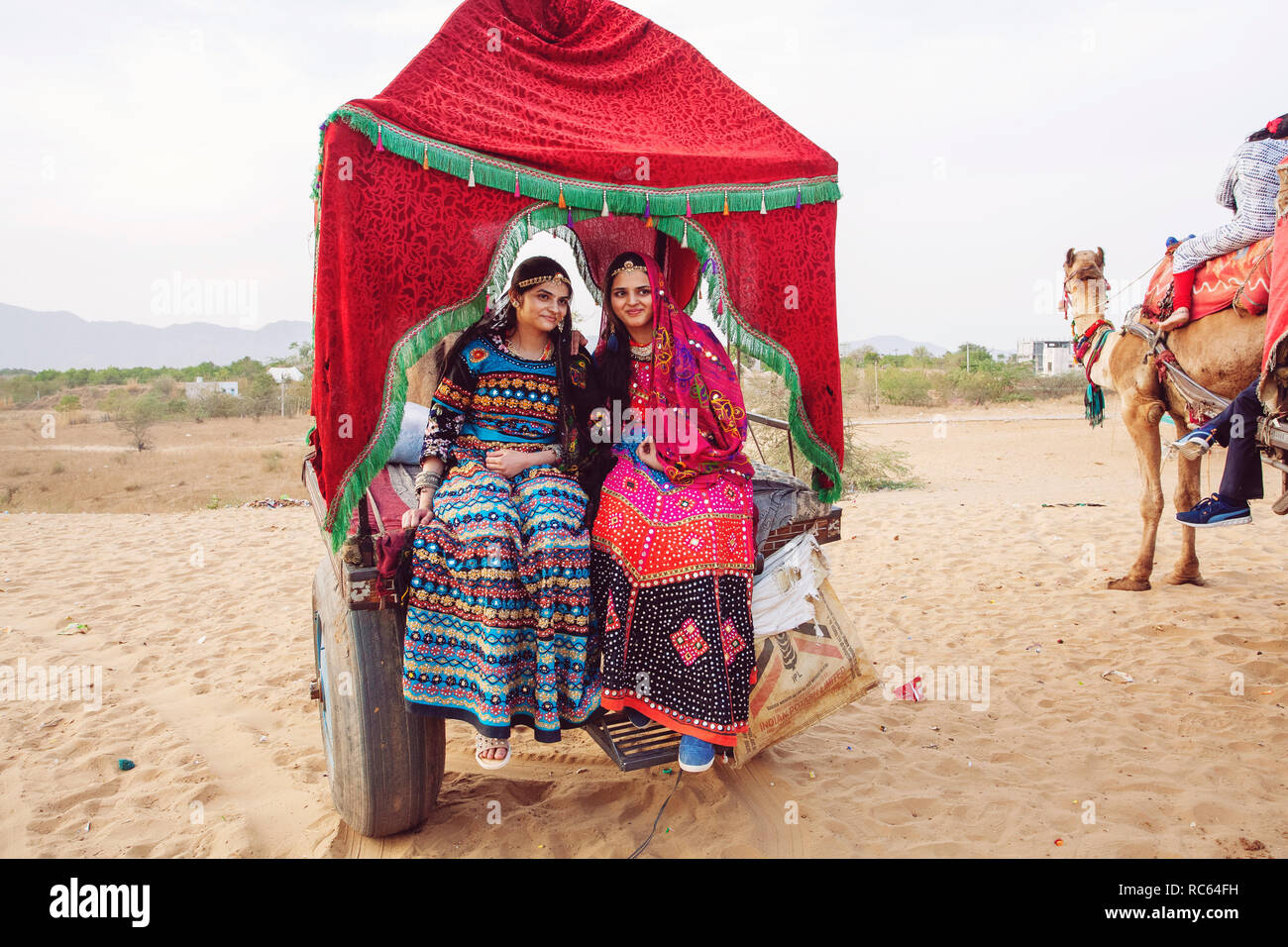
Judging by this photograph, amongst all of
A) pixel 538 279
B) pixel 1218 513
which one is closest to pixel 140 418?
pixel 538 279

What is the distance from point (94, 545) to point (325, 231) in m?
7.82

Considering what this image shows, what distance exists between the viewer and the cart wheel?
2775mm

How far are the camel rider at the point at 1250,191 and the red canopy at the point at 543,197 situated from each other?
275cm

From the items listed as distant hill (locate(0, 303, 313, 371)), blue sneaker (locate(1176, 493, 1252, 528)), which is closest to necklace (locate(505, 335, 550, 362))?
blue sneaker (locate(1176, 493, 1252, 528))

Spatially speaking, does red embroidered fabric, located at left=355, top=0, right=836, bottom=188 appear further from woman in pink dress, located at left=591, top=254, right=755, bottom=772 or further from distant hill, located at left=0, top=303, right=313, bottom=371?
distant hill, located at left=0, top=303, right=313, bottom=371

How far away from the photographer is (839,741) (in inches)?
153

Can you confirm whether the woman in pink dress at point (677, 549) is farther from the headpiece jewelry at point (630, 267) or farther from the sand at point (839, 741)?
the sand at point (839, 741)

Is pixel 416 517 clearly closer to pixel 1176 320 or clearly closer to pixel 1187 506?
pixel 1176 320

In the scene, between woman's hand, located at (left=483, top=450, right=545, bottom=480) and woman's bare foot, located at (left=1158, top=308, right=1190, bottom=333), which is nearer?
woman's hand, located at (left=483, top=450, right=545, bottom=480)

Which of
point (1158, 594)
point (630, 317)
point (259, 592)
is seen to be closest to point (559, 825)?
point (630, 317)

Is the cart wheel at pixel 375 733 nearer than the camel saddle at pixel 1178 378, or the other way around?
the cart wheel at pixel 375 733

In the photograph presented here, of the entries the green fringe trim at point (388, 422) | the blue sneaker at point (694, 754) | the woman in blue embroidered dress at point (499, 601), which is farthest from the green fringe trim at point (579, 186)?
the blue sneaker at point (694, 754)

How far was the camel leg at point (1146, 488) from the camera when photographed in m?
5.87

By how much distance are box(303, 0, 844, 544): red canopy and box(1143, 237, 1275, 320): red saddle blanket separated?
9.04 feet
